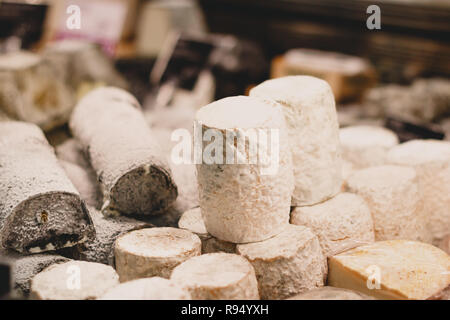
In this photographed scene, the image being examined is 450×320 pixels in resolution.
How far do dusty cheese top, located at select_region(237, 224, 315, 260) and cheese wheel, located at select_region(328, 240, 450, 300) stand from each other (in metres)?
0.14

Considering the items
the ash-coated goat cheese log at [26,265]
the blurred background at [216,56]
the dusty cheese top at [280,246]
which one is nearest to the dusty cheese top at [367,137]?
the blurred background at [216,56]

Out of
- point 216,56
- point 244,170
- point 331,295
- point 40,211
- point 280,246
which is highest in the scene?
point 216,56

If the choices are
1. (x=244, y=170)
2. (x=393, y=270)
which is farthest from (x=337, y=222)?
(x=244, y=170)

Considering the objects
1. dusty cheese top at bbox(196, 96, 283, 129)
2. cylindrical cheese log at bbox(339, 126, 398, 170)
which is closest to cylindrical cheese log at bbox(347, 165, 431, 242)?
cylindrical cheese log at bbox(339, 126, 398, 170)

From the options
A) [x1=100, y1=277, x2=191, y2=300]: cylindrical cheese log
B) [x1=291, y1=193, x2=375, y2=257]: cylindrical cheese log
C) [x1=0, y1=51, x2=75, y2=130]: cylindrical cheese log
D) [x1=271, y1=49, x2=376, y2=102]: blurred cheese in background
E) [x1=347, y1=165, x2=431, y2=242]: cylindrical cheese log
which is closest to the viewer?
[x1=100, y1=277, x2=191, y2=300]: cylindrical cheese log

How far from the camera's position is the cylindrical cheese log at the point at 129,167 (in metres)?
1.70

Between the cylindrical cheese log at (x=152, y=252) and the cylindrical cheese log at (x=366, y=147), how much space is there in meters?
0.91

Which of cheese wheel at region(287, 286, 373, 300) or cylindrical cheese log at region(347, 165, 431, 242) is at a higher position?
cylindrical cheese log at region(347, 165, 431, 242)

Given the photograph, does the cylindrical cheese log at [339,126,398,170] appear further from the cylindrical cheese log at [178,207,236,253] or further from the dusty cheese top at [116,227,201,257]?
the dusty cheese top at [116,227,201,257]

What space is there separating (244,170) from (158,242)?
0.35 metres

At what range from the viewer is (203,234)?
1.62 m

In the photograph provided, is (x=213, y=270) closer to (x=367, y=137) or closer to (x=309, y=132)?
(x=309, y=132)

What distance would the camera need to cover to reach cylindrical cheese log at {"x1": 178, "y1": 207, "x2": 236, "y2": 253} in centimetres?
157
